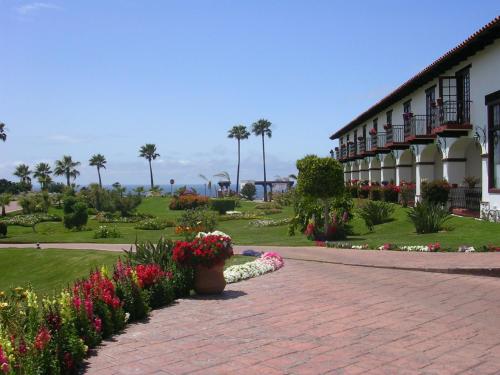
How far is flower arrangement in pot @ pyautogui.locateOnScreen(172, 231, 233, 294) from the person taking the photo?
9.03m

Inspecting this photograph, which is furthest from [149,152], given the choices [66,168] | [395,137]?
[395,137]

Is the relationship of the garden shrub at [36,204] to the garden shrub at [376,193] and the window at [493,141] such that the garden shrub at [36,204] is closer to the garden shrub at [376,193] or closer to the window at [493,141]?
the garden shrub at [376,193]

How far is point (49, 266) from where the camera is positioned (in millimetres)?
18125

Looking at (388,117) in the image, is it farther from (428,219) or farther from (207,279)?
(207,279)

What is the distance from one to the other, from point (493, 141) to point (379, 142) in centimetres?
1754

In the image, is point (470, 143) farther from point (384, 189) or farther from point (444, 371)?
point (444, 371)

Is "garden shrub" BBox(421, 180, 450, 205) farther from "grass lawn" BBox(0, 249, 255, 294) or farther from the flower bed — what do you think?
the flower bed

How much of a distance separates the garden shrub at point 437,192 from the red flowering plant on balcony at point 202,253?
15064 millimetres

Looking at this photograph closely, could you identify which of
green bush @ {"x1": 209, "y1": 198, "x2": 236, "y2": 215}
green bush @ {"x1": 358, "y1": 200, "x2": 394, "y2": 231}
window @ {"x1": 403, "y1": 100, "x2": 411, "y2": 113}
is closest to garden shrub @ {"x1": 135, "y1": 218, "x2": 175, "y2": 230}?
green bush @ {"x1": 209, "y1": 198, "x2": 236, "y2": 215}

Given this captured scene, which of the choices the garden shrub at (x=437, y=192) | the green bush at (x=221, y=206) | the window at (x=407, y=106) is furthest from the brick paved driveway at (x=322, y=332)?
the green bush at (x=221, y=206)

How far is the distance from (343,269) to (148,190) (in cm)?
6352

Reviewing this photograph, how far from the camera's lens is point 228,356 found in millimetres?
5746

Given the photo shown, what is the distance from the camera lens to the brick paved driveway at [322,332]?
17.9 feet

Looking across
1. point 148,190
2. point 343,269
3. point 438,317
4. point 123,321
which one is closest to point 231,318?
point 123,321
